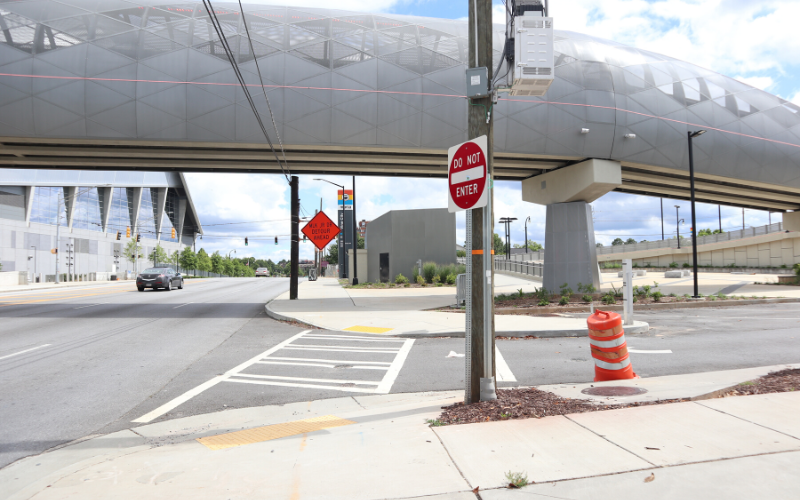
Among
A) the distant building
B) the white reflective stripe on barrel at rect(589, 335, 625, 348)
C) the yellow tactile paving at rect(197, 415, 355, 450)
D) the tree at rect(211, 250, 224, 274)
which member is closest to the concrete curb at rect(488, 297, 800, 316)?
the white reflective stripe on barrel at rect(589, 335, 625, 348)

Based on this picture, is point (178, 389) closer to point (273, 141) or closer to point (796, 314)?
point (273, 141)

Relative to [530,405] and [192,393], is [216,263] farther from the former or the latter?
[530,405]

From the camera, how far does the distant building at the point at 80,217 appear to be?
194ft

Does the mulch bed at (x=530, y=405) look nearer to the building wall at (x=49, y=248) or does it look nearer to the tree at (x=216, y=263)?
the building wall at (x=49, y=248)

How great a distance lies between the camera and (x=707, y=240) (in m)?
65.0

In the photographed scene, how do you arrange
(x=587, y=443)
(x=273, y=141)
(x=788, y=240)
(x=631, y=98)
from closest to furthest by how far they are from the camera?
(x=587, y=443) → (x=273, y=141) → (x=631, y=98) → (x=788, y=240)

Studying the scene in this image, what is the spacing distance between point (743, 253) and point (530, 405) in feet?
214

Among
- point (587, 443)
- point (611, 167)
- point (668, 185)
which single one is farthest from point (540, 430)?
point (668, 185)

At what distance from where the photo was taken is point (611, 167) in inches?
797

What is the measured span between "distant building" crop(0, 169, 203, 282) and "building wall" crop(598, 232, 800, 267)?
69131 millimetres

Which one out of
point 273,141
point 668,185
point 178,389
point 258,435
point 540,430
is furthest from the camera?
point 668,185

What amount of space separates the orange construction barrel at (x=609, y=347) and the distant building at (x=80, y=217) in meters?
56.0

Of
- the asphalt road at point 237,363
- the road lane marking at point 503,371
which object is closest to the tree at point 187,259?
the asphalt road at point 237,363

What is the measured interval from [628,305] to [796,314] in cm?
783
